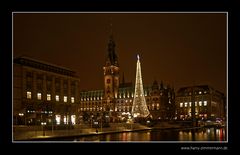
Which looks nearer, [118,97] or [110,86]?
[118,97]

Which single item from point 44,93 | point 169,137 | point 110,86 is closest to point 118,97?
point 110,86

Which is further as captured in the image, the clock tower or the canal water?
the clock tower

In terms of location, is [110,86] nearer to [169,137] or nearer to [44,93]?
[44,93]

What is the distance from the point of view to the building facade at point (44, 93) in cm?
1831

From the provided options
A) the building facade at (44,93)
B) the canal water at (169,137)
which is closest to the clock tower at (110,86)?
the building facade at (44,93)

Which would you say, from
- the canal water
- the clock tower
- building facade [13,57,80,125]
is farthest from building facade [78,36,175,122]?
the canal water

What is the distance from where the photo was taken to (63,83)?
23344mm

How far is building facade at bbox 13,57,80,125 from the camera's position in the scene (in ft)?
60.1

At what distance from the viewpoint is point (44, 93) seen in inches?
830

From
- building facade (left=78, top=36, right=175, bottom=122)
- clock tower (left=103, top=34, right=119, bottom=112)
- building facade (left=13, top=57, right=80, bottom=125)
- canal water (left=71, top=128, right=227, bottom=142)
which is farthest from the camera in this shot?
clock tower (left=103, top=34, right=119, bottom=112)

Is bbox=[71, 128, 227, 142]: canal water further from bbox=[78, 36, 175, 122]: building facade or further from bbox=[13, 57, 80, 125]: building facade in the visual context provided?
bbox=[78, 36, 175, 122]: building facade
